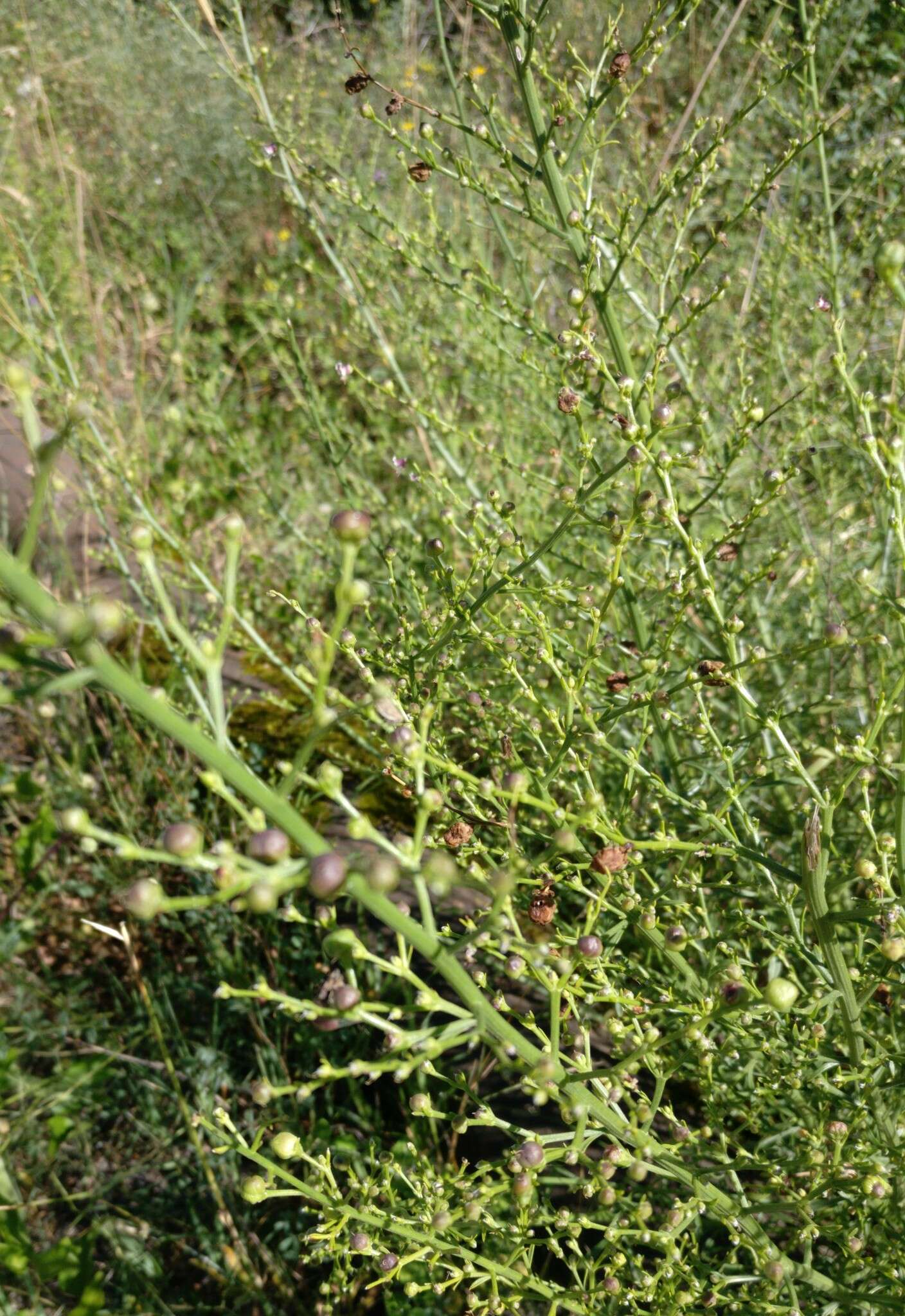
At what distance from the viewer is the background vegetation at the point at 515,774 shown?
3.44 ft

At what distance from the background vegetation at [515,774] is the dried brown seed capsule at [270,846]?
0.9 inches

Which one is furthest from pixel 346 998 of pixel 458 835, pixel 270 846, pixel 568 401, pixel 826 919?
pixel 568 401

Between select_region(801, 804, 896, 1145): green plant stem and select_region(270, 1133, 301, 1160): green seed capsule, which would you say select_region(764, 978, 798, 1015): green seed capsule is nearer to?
select_region(801, 804, 896, 1145): green plant stem

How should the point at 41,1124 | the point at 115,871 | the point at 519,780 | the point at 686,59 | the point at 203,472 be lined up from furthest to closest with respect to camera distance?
the point at 686,59 < the point at 203,472 < the point at 115,871 < the point at 41,1124 < the point at 519,780

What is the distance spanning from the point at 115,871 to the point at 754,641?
176cm

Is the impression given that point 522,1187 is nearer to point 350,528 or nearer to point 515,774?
point 515,774

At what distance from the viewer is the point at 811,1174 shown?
128 cm

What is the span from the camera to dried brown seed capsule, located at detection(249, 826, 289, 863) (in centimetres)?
63

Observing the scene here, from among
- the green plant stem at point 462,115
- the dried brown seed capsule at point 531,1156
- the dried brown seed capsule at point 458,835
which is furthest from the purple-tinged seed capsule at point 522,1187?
the green plant stem at point 462,115

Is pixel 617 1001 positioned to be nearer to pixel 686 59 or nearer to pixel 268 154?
pixel 268 154

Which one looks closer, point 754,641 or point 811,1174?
point 811,1174

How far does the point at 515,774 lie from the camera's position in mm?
811

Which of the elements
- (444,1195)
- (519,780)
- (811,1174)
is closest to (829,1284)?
(811,1174)

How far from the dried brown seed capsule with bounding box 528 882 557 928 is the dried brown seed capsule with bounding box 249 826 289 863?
523mm
